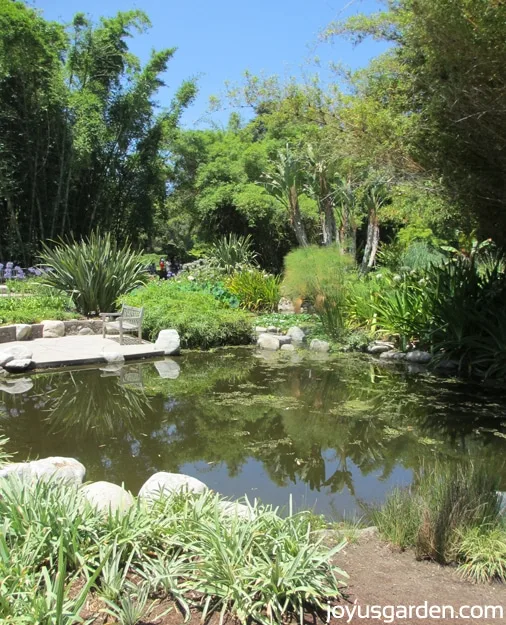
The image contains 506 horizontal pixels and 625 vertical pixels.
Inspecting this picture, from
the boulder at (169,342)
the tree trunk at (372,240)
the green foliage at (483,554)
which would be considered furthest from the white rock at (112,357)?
the tree trunk at (372,240)

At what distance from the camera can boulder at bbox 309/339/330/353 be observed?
9320 millimetres

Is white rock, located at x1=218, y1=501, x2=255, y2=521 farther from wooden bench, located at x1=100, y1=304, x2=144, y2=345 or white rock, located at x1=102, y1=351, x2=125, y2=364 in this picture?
wooden bench, located at x1=100, y1=304, x2=144, y2=345

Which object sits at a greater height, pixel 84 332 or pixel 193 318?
pixel 193 318

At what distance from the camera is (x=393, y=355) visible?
8656 millimetres

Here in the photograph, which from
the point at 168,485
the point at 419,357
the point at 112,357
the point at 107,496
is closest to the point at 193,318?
the point at 112,357

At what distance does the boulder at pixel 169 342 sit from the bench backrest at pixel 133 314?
426 mm

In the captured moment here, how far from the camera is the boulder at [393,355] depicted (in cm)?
857

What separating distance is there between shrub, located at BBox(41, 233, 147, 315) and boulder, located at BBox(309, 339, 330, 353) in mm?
4190

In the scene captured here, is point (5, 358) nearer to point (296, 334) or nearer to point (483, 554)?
point (296, 334)

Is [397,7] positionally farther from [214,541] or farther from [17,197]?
[17,197]

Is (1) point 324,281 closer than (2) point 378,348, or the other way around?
(2) point 378,348

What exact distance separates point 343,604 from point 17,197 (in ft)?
51.7

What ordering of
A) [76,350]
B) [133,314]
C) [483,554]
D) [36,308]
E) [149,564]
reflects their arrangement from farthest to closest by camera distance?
[36,308] → [133,314] → [76,350] → [483,554] → [149,564]

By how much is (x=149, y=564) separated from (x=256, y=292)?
10220 millimetres
